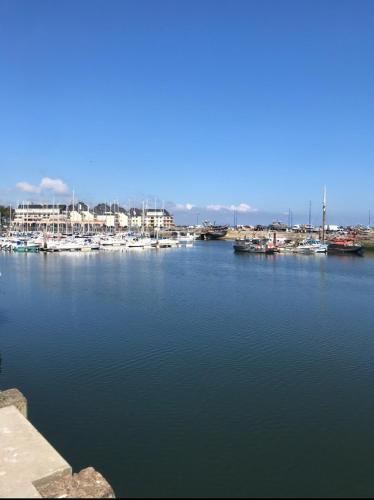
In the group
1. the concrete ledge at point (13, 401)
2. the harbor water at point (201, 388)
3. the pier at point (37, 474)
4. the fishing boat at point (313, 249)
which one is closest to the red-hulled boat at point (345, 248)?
the fishing boat at point (313, 249)

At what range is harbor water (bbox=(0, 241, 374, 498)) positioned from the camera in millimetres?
9938

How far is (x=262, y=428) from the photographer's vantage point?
1195 centimetres

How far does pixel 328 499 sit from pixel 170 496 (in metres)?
3.24

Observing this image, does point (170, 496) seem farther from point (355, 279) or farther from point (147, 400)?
point (355, 279)

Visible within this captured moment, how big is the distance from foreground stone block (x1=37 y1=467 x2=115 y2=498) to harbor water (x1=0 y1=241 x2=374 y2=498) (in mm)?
1211

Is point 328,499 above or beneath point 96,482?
beneath

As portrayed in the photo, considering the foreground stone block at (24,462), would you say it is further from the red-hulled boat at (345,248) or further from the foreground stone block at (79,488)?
the red-hulled boat at (345,248)

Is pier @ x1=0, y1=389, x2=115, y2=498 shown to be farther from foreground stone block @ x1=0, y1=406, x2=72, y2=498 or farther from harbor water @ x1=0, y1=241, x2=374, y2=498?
harbor water @ x1=0, y1=241, x2=374, y2=498

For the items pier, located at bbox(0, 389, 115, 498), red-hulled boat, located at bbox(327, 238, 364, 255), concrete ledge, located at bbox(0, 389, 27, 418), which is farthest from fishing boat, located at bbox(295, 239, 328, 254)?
pier, located at bbox(0, 389, 115, 498)

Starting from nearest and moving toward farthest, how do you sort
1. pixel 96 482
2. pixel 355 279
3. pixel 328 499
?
pixel 96 482 < pixel 328 499 < pixel 355 279

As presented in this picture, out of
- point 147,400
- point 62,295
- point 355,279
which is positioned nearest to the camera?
point 147,400

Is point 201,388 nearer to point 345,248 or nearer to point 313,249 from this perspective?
point 313,249

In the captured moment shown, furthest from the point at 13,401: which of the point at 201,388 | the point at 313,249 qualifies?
the point at 313,249

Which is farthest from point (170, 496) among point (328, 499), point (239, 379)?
point (239, 379)
